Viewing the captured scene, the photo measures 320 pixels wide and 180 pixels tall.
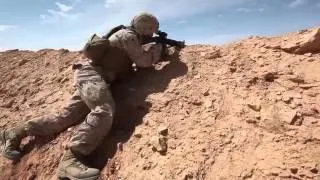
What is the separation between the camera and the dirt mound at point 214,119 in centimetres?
332

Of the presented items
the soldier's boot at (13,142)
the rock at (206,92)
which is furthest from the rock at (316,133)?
the soldier's boot at (13,142)

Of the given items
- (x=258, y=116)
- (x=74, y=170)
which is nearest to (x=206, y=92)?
(x=258, y=116)

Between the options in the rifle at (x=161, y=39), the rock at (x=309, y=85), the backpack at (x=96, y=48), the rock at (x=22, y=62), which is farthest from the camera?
the rock at (x=22, y=62)

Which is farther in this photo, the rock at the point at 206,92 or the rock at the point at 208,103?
the rock at the point at 206,92

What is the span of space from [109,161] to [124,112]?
0.65 metres

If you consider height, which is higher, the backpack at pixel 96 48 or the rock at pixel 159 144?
the backpack at pixel 96 48

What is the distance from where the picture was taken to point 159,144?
12.1ft

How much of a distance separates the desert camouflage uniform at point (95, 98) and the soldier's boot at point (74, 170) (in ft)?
0.58

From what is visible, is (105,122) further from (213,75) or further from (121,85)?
(213,75)

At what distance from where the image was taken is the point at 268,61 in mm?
4340

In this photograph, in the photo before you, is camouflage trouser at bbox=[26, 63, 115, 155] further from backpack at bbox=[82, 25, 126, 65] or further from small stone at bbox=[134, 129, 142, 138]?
small stone at bbox=[134, 129, 142, 138]

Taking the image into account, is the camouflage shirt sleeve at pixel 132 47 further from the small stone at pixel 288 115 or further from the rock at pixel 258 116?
the small stone at pixel 288 115

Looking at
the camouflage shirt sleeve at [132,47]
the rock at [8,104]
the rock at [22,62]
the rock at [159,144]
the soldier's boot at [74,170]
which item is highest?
the camouflage shirt sleeve at [132,47]

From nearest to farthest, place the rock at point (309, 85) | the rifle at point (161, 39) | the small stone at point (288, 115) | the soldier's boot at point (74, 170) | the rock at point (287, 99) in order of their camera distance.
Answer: the small stone at point (288, 115)
the soldier's boot at point (74, 170)
the rock at point (287, 99)
the rock at point (309, 85)
the rifle at point (161, 39)
